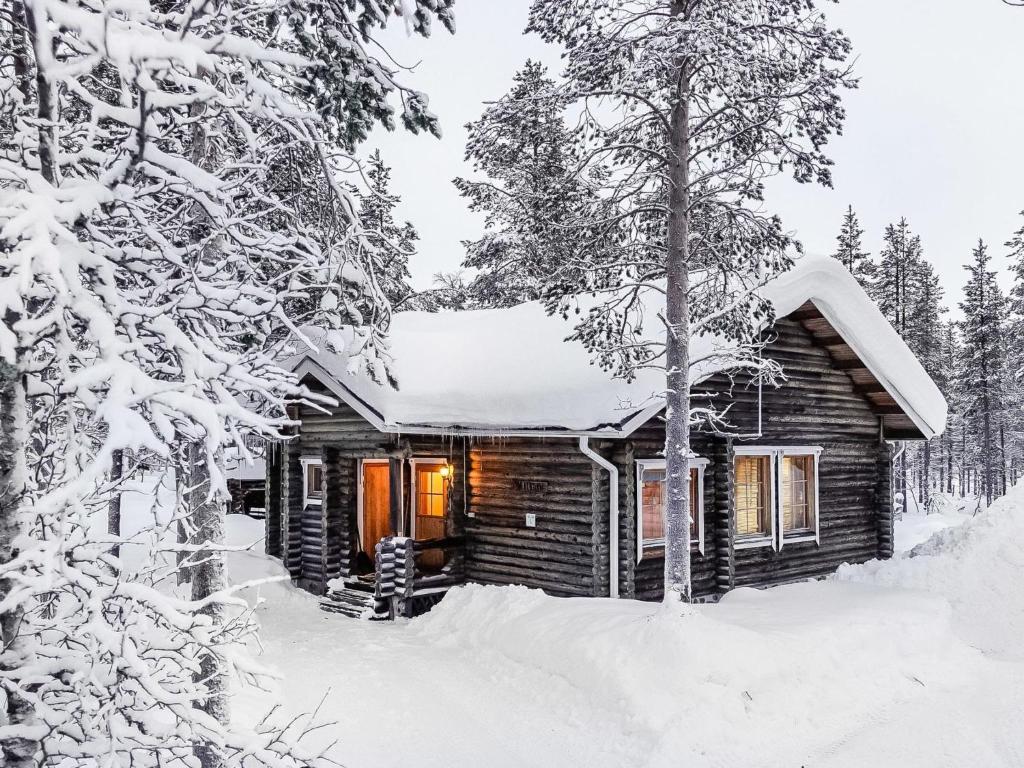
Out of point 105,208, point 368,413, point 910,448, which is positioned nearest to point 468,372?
point 368,413

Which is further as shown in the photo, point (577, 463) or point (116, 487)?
point (577, 463)

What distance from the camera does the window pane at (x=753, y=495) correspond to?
13.7m

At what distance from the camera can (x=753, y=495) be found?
549 inches

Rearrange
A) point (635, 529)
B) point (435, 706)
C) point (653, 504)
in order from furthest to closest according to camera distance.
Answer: point (653, 504), point (635, 529), point (435, 706)

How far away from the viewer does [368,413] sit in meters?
12.4

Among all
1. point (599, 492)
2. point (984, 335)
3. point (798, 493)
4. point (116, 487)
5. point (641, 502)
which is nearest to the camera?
point (116, 487)

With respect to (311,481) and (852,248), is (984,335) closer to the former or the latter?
(852,248)

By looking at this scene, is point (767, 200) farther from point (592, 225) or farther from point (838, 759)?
point (838, 759)

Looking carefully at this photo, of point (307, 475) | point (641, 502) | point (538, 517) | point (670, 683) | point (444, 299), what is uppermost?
point (444, 299)

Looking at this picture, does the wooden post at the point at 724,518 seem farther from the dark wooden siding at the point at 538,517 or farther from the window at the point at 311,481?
the window at the point at 311,481

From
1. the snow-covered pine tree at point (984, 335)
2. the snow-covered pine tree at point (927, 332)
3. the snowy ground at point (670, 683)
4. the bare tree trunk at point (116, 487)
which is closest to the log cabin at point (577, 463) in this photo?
the snowy ground at point (670, 683)

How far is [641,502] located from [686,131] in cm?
583

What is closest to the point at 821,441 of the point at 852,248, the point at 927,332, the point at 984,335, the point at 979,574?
the point at 979,574

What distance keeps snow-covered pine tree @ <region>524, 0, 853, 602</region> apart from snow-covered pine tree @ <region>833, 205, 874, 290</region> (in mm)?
27535
